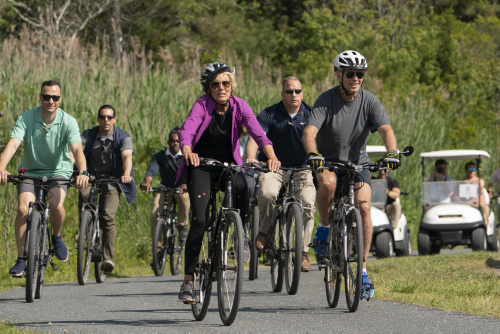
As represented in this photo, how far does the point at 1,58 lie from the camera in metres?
19.4

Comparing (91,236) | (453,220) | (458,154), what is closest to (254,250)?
(91,236)

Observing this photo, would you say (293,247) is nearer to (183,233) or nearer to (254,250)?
(254,250)

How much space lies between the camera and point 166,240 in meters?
14.5

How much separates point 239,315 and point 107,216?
207 inches

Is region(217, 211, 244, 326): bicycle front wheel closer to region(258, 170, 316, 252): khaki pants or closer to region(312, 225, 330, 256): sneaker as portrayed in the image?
region(312, 225, 330, 256): sneaker

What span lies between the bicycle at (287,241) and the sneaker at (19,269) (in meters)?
2.47

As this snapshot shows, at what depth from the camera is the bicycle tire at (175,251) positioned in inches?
570

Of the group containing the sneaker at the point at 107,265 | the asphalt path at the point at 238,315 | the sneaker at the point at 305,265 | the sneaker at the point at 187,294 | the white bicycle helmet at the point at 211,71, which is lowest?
the asphalt path at the point at 238,315

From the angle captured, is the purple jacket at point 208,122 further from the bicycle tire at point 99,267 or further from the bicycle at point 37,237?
the bicycle tire at point 99,267

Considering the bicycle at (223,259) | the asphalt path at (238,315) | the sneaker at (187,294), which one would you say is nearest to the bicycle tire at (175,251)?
the asphalt path at (238,315)

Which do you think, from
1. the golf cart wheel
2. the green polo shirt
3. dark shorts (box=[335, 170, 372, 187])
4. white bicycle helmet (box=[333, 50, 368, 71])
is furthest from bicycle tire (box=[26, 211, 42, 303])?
the golf cart wheel

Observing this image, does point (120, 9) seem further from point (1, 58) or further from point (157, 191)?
point (157, 191)

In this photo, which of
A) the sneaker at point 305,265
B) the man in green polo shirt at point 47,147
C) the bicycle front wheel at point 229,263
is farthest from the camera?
the sneaker at point 305,265

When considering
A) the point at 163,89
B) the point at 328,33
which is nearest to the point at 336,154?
the point at 163,89
